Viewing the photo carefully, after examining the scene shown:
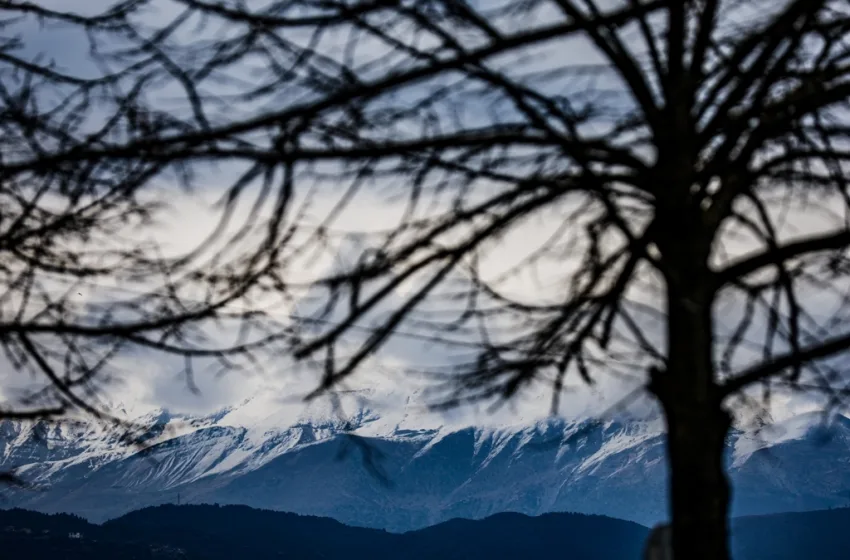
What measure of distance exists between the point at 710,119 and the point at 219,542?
20052 centimetres

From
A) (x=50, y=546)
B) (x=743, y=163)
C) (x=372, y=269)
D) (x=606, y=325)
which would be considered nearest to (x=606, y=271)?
(x=606, y=325)

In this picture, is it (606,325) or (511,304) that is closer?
(511,304)

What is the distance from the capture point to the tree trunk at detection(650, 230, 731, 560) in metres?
3.62

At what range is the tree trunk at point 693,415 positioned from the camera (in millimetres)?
3619

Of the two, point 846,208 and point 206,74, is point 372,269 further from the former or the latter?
point 846,208

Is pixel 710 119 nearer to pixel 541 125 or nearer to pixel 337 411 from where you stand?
pixel 541 125

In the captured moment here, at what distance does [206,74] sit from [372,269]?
1120 mm

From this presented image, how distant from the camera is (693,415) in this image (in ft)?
12.2

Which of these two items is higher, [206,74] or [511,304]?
[206,74]

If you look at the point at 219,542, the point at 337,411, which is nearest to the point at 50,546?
the point at 219,542

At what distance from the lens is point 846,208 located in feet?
14.8

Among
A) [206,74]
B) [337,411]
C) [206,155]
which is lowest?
[337,411]

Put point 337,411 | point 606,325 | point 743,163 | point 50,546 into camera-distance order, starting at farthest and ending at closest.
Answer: point 50,546 < point 606,325 < point 337,411 < point 743,163

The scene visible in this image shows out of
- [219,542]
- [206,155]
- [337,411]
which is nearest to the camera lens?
[206,155]
